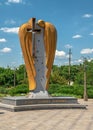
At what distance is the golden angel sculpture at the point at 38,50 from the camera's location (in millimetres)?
17250

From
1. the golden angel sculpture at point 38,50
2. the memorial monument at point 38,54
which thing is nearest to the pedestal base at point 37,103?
the memorial monument at point 38,54

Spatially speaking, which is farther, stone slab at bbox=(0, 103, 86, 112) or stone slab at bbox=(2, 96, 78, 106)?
stone slab at bbox=(2, 96, 78, 106)

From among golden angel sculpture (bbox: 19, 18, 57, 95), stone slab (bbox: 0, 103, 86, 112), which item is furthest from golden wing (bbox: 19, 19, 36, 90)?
stone slab (bbox: 0, 103, 86, 112)

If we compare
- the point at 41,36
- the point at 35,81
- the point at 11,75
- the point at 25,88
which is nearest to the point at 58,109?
the point at 35,81

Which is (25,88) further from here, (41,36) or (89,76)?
(41,36)

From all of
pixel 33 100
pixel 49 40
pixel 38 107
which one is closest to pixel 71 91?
pixel 49 40

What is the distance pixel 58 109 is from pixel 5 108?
2591mm

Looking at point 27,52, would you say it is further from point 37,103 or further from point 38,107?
point 38,107

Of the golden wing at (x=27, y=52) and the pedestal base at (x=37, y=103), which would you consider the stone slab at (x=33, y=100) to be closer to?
the pedestal base at (x=37, y=103)

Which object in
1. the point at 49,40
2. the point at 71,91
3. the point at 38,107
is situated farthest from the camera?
the point at 71,91

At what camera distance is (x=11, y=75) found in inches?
2152

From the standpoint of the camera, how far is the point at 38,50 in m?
17.6

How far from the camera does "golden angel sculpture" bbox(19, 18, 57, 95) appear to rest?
56.6ft

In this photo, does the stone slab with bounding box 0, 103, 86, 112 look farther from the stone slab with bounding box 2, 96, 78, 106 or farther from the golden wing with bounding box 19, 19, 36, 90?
the golden wing with bounding box 19, 19, 36, 90
